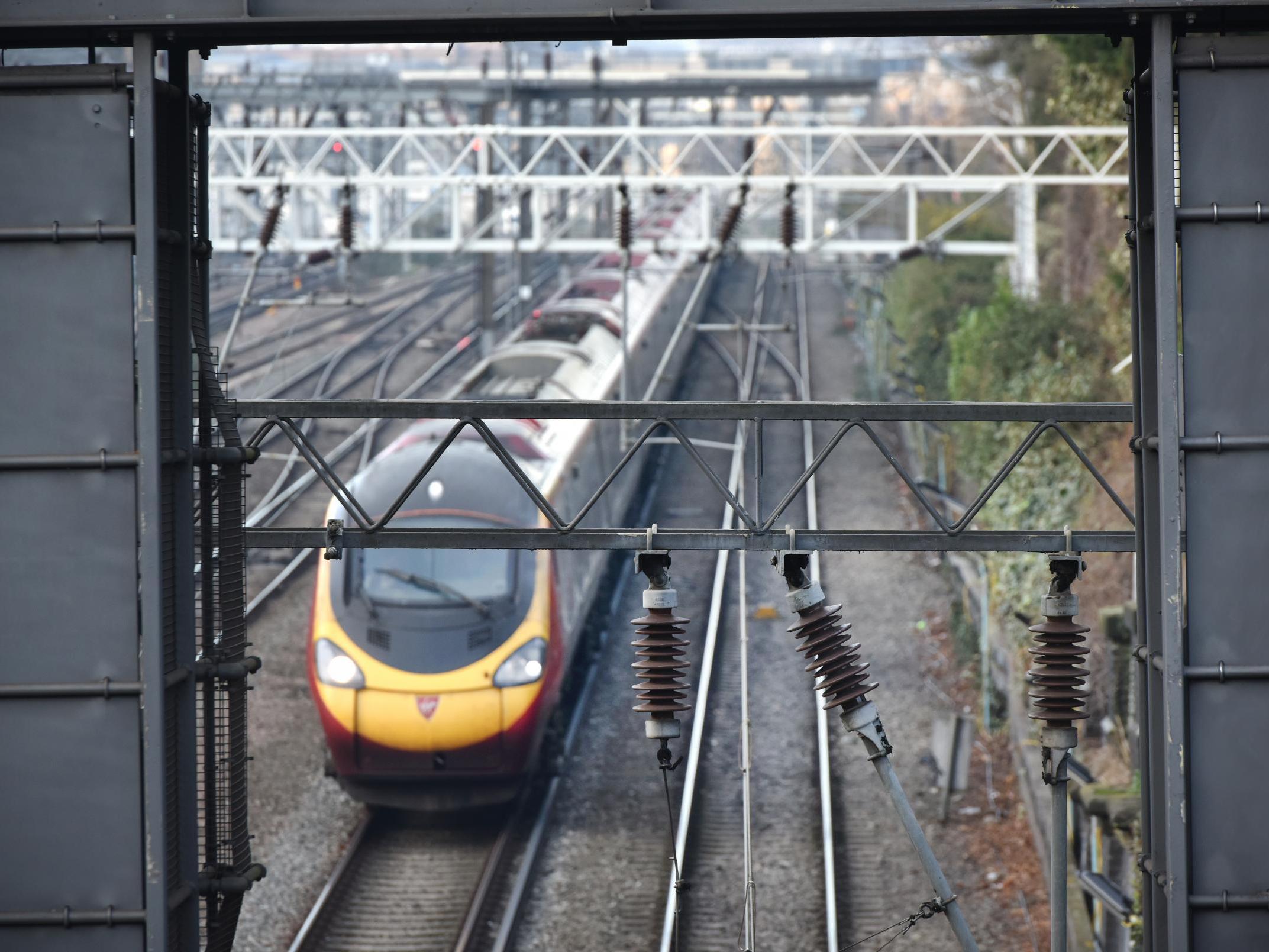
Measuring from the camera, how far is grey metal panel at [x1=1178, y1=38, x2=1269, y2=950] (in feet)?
20.3

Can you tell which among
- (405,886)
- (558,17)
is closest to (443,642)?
(405,886)

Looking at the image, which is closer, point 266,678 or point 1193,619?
point 1193,619

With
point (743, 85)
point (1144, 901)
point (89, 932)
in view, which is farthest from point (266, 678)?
point (743, 85)

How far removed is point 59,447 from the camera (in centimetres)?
640

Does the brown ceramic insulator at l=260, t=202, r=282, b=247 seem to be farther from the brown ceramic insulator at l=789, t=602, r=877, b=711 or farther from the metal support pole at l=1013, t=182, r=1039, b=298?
the brown ceramic insulator at l=789, t=602, r=877, b=711

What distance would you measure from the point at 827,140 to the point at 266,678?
51331mm

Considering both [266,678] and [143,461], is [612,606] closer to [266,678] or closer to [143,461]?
[266,678]

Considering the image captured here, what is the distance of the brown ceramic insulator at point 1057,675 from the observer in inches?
302

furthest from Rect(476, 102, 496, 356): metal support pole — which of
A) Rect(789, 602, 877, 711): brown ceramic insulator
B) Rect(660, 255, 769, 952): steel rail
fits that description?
Rect(789, 602, 877, 711): brown ceramic insulator

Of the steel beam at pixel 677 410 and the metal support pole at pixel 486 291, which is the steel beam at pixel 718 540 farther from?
the metal support pole at pixel 486 291

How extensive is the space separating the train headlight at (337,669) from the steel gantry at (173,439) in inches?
225

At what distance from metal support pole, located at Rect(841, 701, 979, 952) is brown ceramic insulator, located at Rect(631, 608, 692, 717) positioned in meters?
0.89

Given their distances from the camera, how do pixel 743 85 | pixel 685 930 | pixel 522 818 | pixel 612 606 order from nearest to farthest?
1. pixel 685 930
2. pixel 522 818
3. pixel 612 606
4. pixel 743 85

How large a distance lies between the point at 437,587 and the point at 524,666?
3.17ft
